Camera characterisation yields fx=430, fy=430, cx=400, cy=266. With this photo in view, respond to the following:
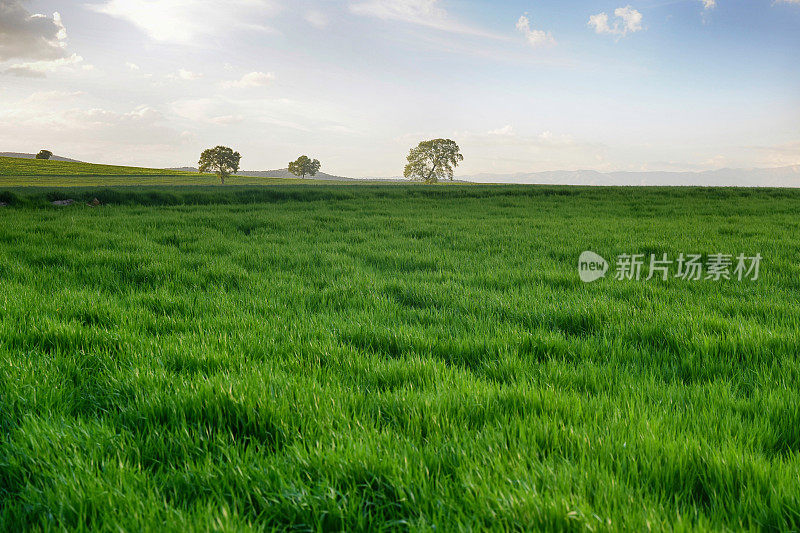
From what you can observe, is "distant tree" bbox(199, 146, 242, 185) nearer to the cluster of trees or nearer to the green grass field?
the cluster of trees

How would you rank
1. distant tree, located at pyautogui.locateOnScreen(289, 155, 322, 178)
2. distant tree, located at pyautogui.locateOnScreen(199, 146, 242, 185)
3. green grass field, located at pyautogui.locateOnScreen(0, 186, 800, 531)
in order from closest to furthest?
green grass field, located at pyautogui.locateOnScreen(0, 186, 800, 531) → distant tree, located at pyautogui.locateOnScreen(199, 146, 242, 185) → distant tree, located at pyautogui.locateOnScreen(289, 155, 322, 178)

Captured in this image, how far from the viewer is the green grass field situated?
1.87 m

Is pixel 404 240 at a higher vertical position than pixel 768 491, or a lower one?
higher

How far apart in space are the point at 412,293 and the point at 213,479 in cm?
404

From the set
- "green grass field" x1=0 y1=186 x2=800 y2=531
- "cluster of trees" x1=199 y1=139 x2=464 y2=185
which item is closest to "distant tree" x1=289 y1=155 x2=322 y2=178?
"cluster of trees" x1=199 y1=139 x2=464 y2=185

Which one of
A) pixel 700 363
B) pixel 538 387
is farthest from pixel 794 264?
pixel 538 387

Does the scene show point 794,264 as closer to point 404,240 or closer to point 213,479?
point 404,240

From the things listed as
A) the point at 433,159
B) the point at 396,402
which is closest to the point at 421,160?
the point at 433,159

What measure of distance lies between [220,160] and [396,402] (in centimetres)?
9223

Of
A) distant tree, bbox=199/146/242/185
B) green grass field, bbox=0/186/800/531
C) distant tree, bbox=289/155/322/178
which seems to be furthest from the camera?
distant tree, bbox=289/155/322/178

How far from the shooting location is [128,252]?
8.27 meters

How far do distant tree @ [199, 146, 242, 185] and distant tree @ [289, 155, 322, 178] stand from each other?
34.6 meters

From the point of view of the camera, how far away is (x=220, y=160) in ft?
279

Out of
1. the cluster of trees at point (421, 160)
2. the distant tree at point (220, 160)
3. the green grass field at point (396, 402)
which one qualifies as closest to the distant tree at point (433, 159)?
the cluster of trees at point (421, 160)
